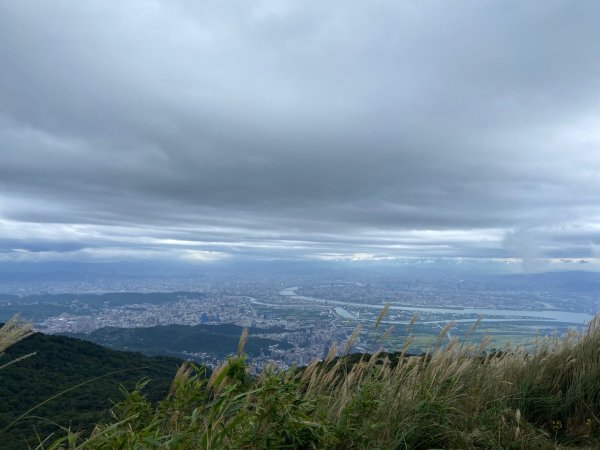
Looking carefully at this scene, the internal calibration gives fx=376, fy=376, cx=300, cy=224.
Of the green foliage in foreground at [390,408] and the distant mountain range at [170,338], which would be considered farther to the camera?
the distant mountain range at [170,338]

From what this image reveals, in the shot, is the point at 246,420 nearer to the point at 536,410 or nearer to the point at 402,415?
the point at 402,415

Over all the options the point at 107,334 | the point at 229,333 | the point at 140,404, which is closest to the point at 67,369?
the point at 229,333

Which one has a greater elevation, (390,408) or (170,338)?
(390,408)

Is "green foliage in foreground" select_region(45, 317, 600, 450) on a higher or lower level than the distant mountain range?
higher

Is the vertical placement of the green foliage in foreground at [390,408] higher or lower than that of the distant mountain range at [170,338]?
higher

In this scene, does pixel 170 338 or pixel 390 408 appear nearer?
pixel 390 408

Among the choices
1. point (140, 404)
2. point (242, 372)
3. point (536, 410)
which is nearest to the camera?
point (242, 372)

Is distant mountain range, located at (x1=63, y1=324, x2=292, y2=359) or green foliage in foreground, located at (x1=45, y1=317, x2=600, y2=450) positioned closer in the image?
green foliage in foreground, located at (x1=45, y1=317, x2=600, y2=450)

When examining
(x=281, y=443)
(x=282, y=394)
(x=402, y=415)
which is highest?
(x=282, y=394)
